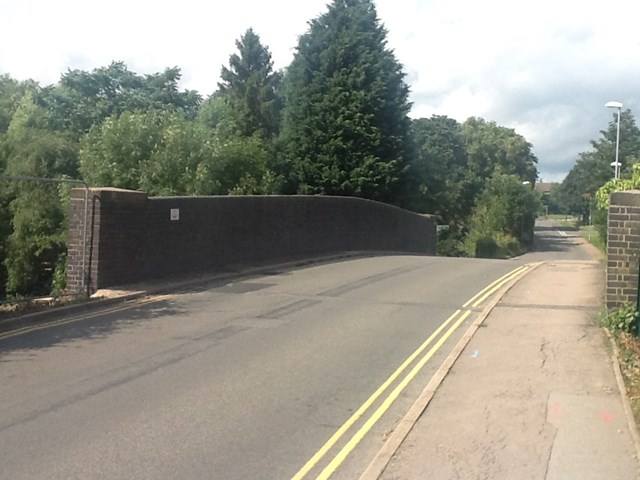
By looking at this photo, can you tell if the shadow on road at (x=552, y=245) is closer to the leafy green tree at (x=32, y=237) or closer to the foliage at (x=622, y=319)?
the leafy green tree at (x=32, y=237)

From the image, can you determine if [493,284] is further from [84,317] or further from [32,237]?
[32,237]

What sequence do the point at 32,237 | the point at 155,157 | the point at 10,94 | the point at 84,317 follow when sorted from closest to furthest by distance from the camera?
1. the point at 84,317
2. the point at 32,237
3. the point at 155,157
4. the point at 10,94

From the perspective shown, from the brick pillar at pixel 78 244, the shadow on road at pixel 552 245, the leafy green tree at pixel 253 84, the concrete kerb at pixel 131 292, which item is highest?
the leafy green tree at pixel 253 84

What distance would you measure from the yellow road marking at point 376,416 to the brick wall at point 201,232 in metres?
6.84

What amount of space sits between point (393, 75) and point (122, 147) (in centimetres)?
1531

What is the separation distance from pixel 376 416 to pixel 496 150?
94.5 m

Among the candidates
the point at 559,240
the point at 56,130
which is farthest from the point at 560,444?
the point at 559,240

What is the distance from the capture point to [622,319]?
34.6 ft

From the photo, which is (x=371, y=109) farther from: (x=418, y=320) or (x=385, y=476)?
(x=385, y=476)

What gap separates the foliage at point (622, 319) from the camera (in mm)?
10445

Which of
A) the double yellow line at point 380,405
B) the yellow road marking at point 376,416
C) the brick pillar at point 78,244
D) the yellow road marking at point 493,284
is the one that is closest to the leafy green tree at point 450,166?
the yellow road marking at point 493,284

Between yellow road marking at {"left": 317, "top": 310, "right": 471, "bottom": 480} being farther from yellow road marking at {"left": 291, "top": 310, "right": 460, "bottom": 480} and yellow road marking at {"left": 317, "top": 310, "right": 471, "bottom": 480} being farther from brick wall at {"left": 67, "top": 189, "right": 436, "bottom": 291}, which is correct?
brick wall at {"left": 67, "top": 189, "right": 436, "bottom": 291}

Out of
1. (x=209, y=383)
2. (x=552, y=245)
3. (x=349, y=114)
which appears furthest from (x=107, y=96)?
(x=552, y=245)

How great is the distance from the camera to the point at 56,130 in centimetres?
3597
